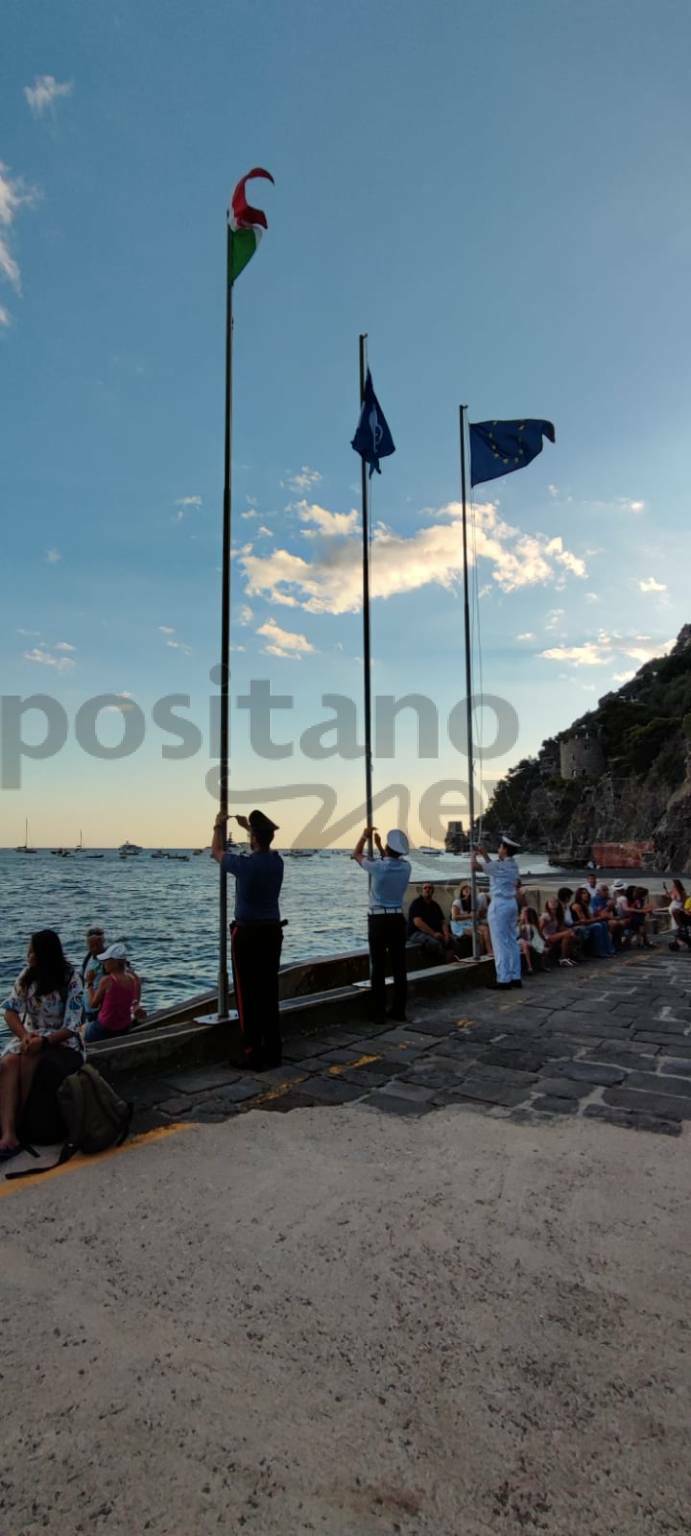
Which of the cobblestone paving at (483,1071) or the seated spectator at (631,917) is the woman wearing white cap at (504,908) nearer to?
the cobblestone paving at (483,1071)

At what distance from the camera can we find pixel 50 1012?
419 cm

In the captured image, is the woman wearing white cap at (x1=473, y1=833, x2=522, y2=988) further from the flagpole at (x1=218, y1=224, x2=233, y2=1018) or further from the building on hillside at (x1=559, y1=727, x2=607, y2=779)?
the building on hillside at (x1=559, y1=727, x2=607, y2=779)

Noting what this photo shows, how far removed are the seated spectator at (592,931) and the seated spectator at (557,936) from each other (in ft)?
2.44

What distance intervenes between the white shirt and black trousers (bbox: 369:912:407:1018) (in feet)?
0.50

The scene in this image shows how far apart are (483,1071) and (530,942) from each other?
630cm

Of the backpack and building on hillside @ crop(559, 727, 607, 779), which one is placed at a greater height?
building on hillside @ crop(559, 727, 607, 779)

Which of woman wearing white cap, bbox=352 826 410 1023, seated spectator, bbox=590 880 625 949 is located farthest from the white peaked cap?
seated spectator, bbox=590 880 625 949

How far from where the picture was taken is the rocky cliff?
282ft

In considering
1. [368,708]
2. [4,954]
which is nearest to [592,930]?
[368,708]

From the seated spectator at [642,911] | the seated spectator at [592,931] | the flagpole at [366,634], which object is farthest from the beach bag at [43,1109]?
the seated spectator at [642,911]

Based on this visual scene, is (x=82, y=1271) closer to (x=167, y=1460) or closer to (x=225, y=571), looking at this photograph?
(x=167, y=1460)

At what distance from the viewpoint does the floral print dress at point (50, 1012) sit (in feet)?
13.7

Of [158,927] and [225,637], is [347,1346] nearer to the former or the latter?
[225,637]

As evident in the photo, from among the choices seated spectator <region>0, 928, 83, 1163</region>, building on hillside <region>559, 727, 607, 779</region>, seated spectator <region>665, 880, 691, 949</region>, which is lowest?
seated spectator <region>665, 880, 691, 949</region>
